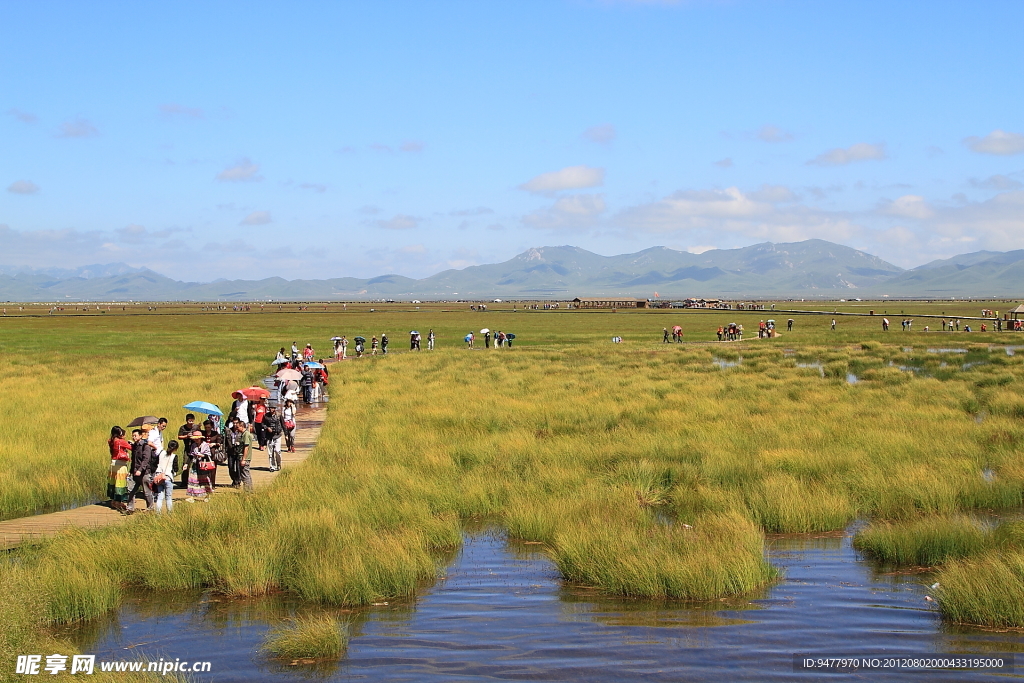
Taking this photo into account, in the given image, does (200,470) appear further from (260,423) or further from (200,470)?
(260,423)

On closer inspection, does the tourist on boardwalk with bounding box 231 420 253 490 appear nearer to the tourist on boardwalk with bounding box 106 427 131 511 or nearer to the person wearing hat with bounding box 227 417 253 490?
the person wearing hat with bounding box 227 417 253 490

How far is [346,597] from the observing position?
10102mm

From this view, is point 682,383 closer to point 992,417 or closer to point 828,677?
point 992,417

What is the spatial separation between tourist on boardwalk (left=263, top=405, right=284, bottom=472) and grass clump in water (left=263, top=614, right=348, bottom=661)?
867 cm

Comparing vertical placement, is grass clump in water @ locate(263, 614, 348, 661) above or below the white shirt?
below

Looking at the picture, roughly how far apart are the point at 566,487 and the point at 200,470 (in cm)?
606

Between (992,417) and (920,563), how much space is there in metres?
13.7

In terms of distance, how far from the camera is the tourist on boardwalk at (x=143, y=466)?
13508 mm

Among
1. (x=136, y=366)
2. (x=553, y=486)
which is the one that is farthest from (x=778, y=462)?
(x=136, y=366)

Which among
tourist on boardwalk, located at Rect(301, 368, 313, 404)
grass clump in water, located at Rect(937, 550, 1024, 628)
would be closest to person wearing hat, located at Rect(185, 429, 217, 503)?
grass clump in water, located at Rect(937, 550, 1024, 628)

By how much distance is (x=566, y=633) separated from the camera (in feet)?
30.7

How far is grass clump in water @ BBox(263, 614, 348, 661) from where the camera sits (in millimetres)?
8609

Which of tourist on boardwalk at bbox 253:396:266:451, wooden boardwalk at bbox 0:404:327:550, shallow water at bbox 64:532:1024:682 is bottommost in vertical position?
shallow water at bbox 64:532:1024:682

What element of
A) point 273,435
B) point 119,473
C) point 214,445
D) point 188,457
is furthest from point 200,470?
point 273,435
